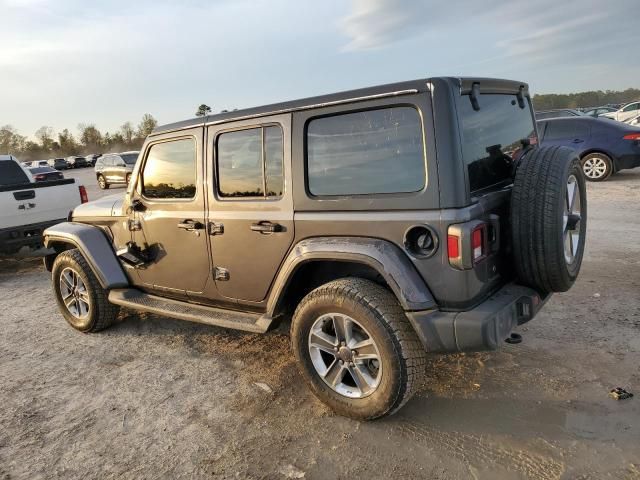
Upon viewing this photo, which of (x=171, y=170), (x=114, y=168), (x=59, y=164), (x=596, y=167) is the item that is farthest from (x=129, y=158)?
(x=59, y=164)

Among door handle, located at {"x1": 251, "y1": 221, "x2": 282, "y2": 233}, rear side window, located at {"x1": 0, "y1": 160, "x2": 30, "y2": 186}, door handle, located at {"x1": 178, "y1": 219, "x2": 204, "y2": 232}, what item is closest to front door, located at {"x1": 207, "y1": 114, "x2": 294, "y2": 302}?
door handle, located at {"x1": 251, "y1": 221, "x2": 282, "y2": 233}

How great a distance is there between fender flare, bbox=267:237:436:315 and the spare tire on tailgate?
2.11 ft

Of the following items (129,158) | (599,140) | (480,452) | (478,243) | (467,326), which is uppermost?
(129,158)

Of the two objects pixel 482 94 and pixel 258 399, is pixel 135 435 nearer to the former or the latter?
pixel 258 399

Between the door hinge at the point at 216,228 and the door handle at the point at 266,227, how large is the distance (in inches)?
12.3

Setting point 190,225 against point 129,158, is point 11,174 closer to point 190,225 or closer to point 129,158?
point 190,225

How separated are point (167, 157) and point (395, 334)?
241 cm

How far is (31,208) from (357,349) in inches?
247

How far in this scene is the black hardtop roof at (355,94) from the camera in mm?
2645

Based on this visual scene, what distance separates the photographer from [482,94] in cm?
301

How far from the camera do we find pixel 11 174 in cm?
852

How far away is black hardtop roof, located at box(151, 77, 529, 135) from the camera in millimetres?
2645

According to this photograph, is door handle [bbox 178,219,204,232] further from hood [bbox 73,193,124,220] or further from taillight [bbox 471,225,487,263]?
taillight [bbox 471,225,487,263]

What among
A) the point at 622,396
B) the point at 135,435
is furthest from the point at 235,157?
the point at 622,396
